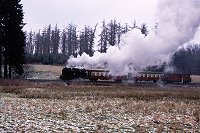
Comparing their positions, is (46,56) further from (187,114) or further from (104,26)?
(187,114)

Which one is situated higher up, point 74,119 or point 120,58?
point 120,58

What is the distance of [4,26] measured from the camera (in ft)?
A: 201

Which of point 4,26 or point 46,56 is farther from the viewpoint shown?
point 46,56

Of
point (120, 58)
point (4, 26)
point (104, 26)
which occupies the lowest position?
point (120, 58)

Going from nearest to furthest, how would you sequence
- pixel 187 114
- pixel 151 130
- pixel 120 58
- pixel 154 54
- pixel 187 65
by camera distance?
pixel 151 130, pixel 187 114, pixel 154 54, pixel 120 58, pixel 187 65

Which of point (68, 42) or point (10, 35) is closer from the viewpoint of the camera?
point (10, 35)

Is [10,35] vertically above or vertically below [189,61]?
above

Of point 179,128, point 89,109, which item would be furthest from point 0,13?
point 179,128

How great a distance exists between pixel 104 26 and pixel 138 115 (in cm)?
11060

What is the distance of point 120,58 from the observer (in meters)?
63.8

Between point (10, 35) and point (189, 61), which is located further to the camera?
point (189, 61)

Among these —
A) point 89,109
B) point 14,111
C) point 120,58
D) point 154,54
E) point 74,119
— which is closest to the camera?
point 74,119

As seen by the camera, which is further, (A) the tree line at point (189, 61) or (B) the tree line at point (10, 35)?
(A) the tree line at point (189, 61)

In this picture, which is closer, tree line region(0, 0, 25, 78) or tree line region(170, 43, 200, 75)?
tree line region(0, 0, 25, 78)
